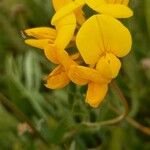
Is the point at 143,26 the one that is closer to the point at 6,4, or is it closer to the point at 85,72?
the point at 6,4

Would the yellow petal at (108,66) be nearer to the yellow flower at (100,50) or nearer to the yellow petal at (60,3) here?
the yellow flower at (100,50)

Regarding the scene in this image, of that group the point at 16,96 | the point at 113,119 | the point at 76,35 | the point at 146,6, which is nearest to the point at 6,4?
the point at 16,96

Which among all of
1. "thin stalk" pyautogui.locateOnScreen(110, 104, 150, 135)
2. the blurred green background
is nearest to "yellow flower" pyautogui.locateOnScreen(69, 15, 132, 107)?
the blurred green background

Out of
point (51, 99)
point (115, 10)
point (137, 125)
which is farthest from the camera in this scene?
point (51, 99)

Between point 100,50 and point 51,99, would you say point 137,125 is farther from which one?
point 100,50

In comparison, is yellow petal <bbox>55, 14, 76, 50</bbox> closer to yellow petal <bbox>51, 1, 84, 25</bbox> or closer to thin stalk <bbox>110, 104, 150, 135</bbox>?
yellow petal <bbox>51, 1, 84, 25</bbox>

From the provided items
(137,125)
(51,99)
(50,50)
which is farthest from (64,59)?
(51,99)
